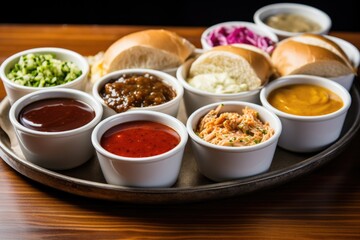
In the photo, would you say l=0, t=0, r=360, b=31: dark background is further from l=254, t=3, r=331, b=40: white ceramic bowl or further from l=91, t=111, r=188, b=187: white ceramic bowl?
l=91, t=111, r=188, b=187: white ceramic bowl

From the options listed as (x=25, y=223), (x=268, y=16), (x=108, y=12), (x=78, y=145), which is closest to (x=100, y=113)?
(x=78, y=145)

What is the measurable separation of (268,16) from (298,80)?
1.35 m

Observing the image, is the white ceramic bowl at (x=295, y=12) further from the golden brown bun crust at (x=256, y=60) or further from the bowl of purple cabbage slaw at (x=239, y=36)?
the golden brown bun crust at (x=256, y=60)

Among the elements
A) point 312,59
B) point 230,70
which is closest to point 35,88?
point 230,70

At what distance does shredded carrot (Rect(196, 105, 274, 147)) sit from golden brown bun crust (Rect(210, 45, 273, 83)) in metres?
0.42

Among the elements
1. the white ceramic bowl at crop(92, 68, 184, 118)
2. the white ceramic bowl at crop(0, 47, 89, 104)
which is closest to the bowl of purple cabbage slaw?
the white ceramic bowl at crop(92, 68, 184, 118)

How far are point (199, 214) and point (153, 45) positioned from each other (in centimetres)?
123

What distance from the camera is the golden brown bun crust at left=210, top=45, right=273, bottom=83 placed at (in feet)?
11.0

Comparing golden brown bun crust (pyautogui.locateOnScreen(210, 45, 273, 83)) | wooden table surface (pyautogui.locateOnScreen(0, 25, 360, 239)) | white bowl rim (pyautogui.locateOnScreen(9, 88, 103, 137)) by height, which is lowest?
wooden table surface (pyautogui.locateOnScreen(0, 25, 360, 239))

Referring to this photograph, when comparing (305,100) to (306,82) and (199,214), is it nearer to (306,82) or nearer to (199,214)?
(306,82)

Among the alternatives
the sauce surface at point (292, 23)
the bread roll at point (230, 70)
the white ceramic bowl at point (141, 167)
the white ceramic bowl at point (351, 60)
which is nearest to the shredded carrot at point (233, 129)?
the white ceramic bowl at point (141, 167)

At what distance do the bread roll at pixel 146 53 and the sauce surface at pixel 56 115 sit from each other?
1.71 feet

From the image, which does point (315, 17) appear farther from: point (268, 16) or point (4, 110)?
point (4, 110)

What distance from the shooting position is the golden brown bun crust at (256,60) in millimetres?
3348
